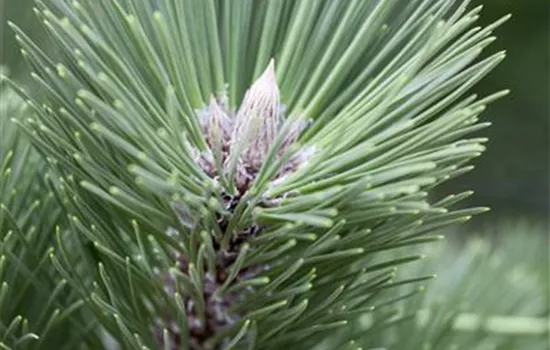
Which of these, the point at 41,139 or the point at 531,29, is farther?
the point at 531,29

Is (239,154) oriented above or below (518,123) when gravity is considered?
above

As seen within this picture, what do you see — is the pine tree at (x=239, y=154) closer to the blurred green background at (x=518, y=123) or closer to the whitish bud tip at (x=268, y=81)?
the whitish bud tip at (x=268, y=81)

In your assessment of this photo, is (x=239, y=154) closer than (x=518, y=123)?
Yes

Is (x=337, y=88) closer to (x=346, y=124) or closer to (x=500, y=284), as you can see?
(x=346, y=124)

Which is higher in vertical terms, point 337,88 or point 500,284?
point 337,88

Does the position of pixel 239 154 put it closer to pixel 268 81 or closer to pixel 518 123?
pixel 268 81

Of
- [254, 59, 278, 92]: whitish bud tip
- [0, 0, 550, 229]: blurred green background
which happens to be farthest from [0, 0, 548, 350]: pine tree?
[0, 0, 550, 229]: blurred green background

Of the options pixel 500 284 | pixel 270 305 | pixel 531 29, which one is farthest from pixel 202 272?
pixel 531 29

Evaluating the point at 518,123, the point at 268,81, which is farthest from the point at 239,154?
the point at 518,123
